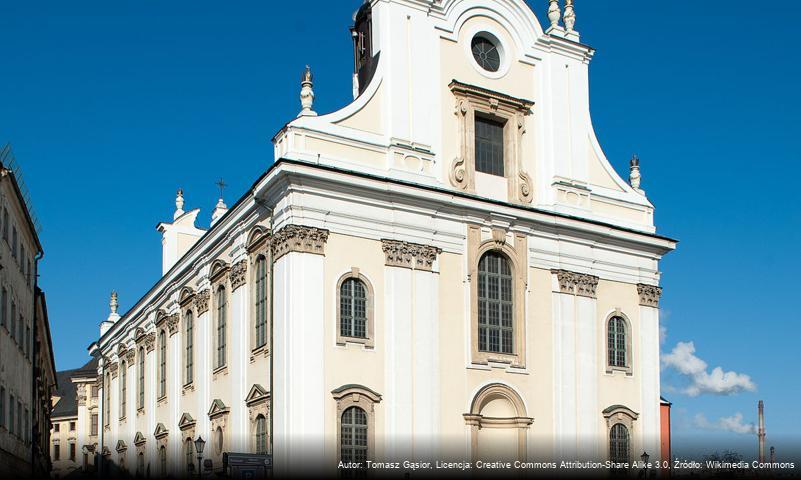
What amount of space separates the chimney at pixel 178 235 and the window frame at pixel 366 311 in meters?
20.7

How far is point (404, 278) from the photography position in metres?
33.5

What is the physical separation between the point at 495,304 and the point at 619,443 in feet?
22.6

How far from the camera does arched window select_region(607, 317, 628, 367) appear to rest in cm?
3794

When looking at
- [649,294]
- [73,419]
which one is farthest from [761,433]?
[73,419]

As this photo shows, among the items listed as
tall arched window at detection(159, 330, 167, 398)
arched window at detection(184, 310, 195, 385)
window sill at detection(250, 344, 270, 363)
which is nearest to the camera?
window sill at detection(250, 344, 270, 363)

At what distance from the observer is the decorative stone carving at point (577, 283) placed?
121 feet

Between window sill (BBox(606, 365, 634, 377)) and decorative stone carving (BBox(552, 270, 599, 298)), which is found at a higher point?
decorative stone carving (BBox(552, 270, 599, 298))

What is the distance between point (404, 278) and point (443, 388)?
3611 millimetres

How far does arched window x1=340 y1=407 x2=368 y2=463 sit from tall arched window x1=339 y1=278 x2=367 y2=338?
2301 millimetres

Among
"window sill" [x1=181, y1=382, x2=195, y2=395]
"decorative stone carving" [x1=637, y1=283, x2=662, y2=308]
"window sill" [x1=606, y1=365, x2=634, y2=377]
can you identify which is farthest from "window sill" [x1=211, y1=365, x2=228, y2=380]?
"decorative stone carving" [x1=637, y1=283, x2=662, y2=308]

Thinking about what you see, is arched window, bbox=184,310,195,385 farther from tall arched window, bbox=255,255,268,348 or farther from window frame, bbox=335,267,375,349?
window frame, bbox=335,267,375,349

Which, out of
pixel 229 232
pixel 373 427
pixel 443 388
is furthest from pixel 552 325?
pixel 229 232

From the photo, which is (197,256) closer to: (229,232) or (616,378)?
(229,232)

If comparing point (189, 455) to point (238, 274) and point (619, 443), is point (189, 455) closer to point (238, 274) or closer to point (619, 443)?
point (238, 274)
